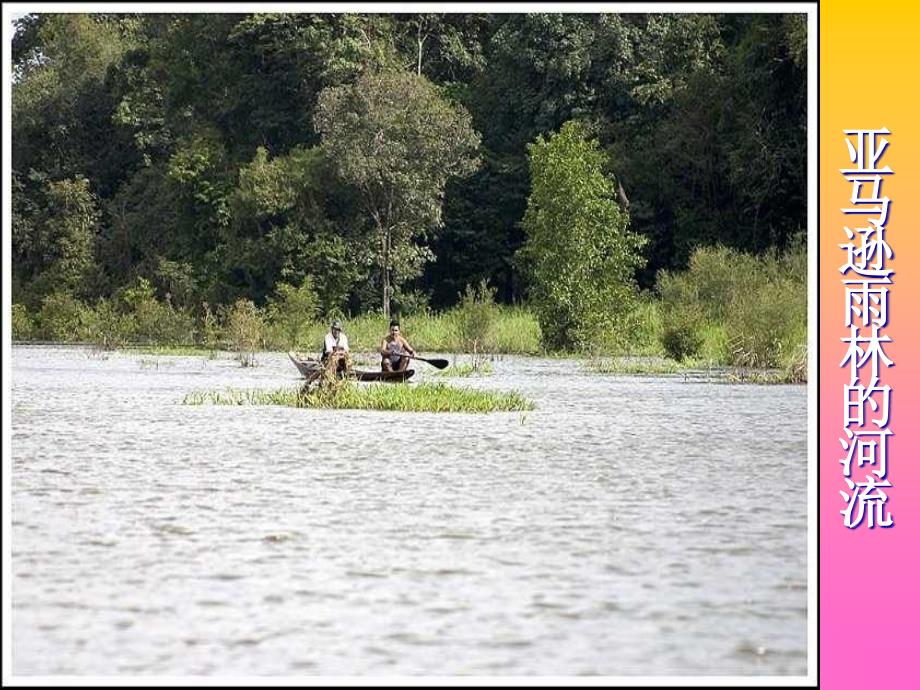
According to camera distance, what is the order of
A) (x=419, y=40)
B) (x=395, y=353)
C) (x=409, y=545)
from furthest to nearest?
(x=419, y=40) → (x=395, y=353) → (x=409, y=545)

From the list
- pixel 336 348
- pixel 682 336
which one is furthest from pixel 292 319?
pixel 336 348

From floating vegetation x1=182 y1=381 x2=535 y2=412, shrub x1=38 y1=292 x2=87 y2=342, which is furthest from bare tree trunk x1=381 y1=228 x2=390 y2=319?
floating vegetation x1=182 y1=381 x2=535 y2=412

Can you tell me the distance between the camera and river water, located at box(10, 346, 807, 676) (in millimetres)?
7684

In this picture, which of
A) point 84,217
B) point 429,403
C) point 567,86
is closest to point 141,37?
point 84,217

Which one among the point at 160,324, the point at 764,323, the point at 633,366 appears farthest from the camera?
the point at 160,324

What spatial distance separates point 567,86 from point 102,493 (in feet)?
108

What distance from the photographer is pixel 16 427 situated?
61.5 feet

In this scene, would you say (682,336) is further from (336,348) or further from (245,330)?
(336,348)

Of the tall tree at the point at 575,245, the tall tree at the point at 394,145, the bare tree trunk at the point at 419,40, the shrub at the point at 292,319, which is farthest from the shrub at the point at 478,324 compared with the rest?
the bare tree trunk at the point at 419,40

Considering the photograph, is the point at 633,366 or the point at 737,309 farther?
the point at 633,366

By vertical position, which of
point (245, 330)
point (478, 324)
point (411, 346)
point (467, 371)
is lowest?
point (467, 371)

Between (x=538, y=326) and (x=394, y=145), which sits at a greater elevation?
(x=394, y=145)

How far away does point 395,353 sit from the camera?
25.3 meters

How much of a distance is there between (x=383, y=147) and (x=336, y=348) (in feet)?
68.4
